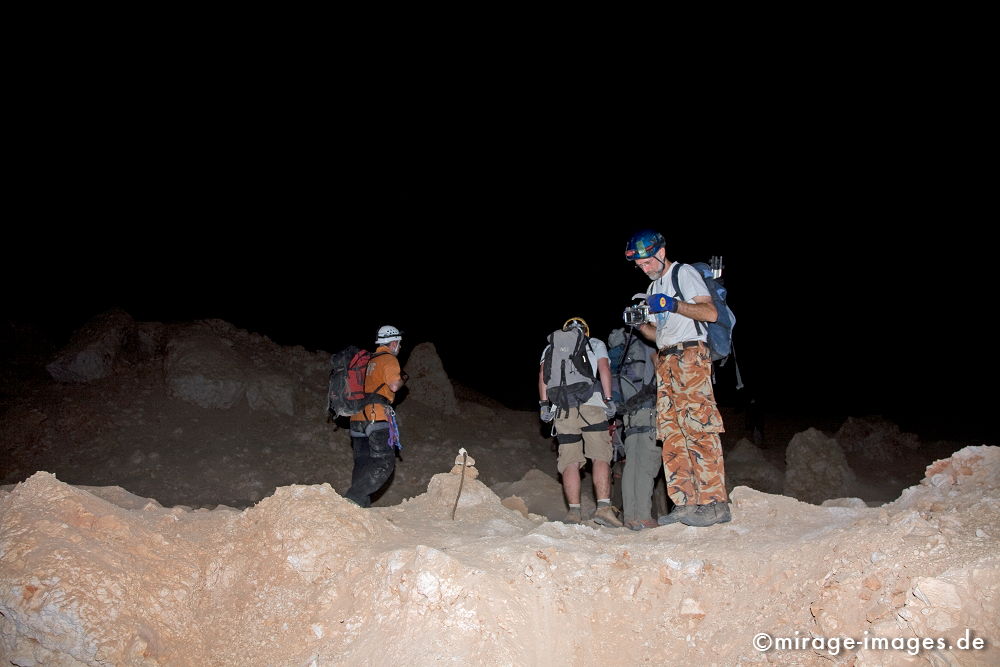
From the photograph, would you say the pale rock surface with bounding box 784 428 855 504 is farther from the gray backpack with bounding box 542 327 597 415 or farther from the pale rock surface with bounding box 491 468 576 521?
the gray backpack with bounding box 542 327 597 415

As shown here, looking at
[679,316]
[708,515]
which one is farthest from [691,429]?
[679,316]

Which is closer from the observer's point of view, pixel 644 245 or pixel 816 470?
pixel 644 245

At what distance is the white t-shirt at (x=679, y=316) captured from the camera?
4.41m

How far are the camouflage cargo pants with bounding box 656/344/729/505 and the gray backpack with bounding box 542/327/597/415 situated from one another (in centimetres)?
123

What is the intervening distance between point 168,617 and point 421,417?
969 cm

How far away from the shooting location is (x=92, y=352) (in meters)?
11.4

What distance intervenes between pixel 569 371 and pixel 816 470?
7161mm

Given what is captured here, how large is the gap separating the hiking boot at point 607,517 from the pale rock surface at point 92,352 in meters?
10.3

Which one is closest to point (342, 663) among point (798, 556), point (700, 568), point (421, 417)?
point (700, 568)

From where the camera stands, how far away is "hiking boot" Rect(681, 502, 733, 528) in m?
4.14

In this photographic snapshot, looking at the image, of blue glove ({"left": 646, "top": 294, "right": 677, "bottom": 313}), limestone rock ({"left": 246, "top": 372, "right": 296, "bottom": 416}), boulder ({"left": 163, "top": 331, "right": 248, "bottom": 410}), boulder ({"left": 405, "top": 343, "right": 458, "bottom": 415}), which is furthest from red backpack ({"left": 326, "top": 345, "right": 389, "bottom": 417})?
boulder ({"left": 405, "top": 343, "right": 458, "bottom": 415})

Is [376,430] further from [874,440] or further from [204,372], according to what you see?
[874,440]

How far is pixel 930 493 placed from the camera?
12.0ft

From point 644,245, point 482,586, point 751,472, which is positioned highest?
point 644,245
